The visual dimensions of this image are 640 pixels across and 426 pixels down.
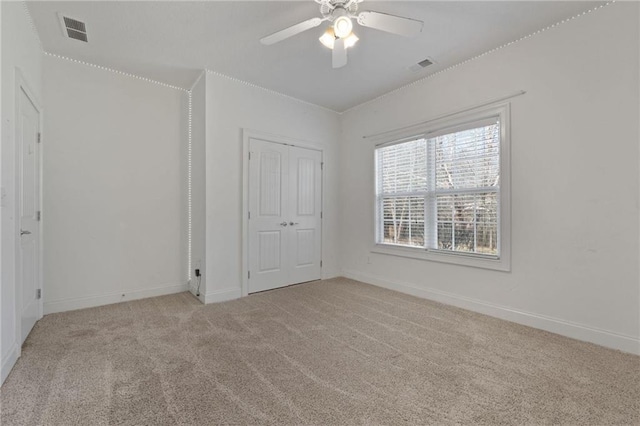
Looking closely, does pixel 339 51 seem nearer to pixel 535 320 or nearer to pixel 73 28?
pixel 73 28

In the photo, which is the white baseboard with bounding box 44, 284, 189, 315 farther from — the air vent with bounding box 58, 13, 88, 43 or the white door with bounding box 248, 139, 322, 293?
the air vent with bounding box 58, 13, 88, 43

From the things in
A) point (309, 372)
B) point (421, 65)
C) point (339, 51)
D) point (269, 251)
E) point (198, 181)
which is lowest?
point (309, 372)

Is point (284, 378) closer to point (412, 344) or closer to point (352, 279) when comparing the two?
point (412, 344)

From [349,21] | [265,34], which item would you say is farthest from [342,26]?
[265,34]

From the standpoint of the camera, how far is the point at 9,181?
79.1 inches

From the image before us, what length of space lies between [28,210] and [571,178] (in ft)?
15.6

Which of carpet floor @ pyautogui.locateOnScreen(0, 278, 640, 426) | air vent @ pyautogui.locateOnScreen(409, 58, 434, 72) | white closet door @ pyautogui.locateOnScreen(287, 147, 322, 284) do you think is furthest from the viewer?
white closet door @ pyautogui.locateOnScreen(287, 147, 322, 284)

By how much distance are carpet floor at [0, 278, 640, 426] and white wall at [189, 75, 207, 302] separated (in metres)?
0.79

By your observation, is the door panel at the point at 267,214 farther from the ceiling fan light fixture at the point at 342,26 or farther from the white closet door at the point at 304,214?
the ceiling fan light fixture at the point at 342,26

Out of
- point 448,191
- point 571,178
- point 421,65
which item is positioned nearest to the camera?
point 571,178

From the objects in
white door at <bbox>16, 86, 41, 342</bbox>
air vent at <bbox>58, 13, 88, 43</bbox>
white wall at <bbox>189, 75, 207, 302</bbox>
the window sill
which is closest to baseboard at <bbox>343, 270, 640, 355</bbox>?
the window sill

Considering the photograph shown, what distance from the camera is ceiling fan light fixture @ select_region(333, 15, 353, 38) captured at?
6.91ft

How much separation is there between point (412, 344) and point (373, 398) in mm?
832

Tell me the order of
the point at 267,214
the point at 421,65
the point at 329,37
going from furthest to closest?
1. the point at 267,214
2. the point at 421,65
3. the point at 329,37
